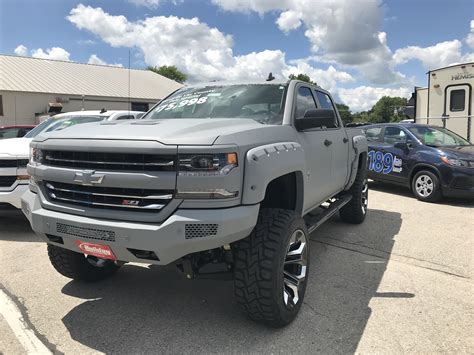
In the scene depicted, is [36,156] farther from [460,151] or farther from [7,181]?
[460,151]

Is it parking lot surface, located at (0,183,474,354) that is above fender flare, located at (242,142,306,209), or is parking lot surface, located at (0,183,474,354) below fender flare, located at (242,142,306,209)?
below

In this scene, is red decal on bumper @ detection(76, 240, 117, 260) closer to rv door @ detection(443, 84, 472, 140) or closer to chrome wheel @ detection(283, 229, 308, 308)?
chrome wheel @ detection(283, 229, 308, 308)

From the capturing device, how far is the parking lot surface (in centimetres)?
302

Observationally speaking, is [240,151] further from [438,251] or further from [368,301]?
[438,251]

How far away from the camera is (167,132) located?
289 centimetres

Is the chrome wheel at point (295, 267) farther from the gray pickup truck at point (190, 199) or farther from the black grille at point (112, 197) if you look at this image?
the black grille at point (112, 197)

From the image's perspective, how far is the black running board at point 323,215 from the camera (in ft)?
14.1

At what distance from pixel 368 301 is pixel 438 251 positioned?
6.48 ft

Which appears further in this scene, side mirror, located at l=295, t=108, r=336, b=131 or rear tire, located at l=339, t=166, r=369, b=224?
rear tire, located at l=339, t=166, r=369, b=224

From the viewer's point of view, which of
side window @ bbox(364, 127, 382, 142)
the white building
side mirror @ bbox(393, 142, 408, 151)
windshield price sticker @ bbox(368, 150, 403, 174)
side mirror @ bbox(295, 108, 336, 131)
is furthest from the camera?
the white building

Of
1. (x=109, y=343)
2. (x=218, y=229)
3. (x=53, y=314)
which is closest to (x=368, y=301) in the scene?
(x=218, y=229)

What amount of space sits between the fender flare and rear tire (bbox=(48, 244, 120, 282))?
1889mm

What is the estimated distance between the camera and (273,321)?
3072 mm

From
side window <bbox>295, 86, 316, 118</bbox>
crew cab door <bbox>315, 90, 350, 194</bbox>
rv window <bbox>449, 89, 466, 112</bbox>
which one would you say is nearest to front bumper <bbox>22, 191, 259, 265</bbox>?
side window <bbox>295, 86, 316, 118</bbox>
